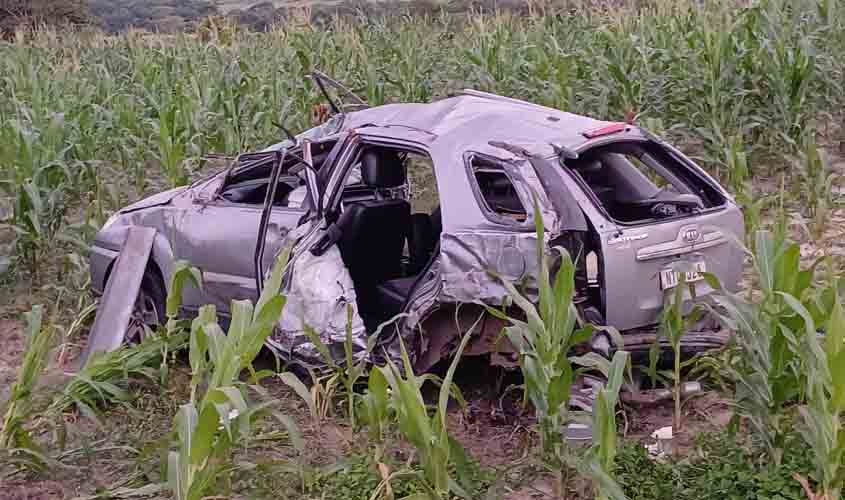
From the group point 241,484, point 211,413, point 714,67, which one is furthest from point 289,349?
point 714,67

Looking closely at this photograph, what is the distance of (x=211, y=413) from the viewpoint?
4.23 metres

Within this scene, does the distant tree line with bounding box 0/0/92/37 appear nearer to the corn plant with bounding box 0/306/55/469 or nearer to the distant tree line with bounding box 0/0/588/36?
the distant tree line with bounding box 0/0/588/36

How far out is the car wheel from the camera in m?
7.13

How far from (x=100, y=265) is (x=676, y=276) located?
422cm

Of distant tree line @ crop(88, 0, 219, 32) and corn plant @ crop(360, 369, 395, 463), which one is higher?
distant tree line @ crop(88, 0, 219, 32)

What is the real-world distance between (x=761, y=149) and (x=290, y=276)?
20.1 ft

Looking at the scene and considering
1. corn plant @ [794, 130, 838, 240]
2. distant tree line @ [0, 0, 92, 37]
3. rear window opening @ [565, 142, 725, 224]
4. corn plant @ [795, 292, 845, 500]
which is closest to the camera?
corn plant @ [795, 292, 845, 500]

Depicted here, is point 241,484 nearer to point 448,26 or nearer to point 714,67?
point 714,67

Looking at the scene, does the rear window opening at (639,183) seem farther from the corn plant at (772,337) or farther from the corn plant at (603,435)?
the corn plant at (603,435)

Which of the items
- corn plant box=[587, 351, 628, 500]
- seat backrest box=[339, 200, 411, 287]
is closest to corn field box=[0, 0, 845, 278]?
seat backrest box=[339, 200, 411, 287]

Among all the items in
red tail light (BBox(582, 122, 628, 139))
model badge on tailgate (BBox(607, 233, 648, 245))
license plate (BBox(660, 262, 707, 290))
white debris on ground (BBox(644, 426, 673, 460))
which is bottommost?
white debris on ground (BBox(644, 426, 673, 460))

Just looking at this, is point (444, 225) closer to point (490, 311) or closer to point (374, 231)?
point (490, 311)

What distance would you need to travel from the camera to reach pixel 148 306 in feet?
24.0

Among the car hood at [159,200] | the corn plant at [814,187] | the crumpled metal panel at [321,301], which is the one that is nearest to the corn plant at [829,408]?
the crumpled metal panel at [321,301]
